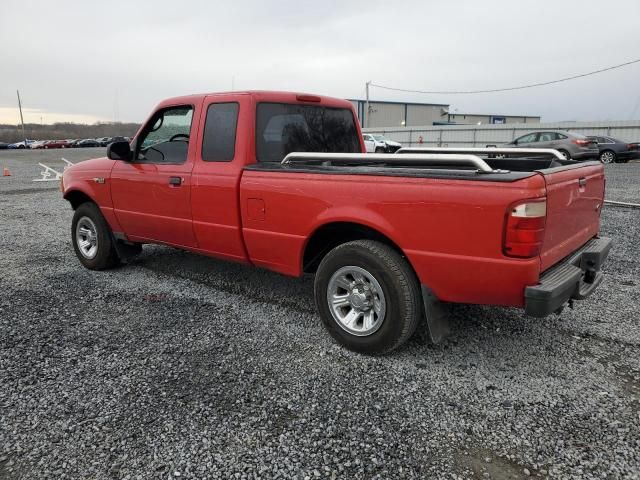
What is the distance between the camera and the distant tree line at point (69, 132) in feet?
281

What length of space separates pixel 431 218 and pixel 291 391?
1377mm

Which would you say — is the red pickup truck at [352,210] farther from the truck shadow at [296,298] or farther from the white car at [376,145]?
the white car at [376,145]

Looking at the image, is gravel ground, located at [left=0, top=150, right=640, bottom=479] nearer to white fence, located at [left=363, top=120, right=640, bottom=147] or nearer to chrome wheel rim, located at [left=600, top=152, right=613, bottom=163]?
chrome wheel rim, located at [left=600, top=152, right=613, bottom=163]

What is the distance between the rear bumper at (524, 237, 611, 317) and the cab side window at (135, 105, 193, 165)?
3.17 metres

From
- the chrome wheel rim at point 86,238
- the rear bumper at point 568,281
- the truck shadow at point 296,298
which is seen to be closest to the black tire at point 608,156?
the rear bumper at point 568,281

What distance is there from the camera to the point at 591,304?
4.38 metres

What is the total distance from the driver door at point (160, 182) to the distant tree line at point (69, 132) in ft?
276

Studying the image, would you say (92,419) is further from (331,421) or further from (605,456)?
(605,456)

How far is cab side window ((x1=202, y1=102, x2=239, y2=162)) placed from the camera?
413 centimetres

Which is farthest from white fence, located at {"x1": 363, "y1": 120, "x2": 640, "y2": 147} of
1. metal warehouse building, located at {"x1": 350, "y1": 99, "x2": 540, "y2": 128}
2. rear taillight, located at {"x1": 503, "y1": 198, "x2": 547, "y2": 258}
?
rear taillight, located at {"x1": 503, "y1": 198, "x2": 547, "y2": 258}

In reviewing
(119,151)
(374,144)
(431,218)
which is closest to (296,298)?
(431,218)

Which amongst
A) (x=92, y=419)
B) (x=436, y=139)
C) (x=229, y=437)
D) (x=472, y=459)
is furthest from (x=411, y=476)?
(x=436, y=139)

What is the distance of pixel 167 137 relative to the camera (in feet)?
15.7

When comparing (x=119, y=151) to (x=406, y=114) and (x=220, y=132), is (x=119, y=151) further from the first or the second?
(x=406, y=114)
